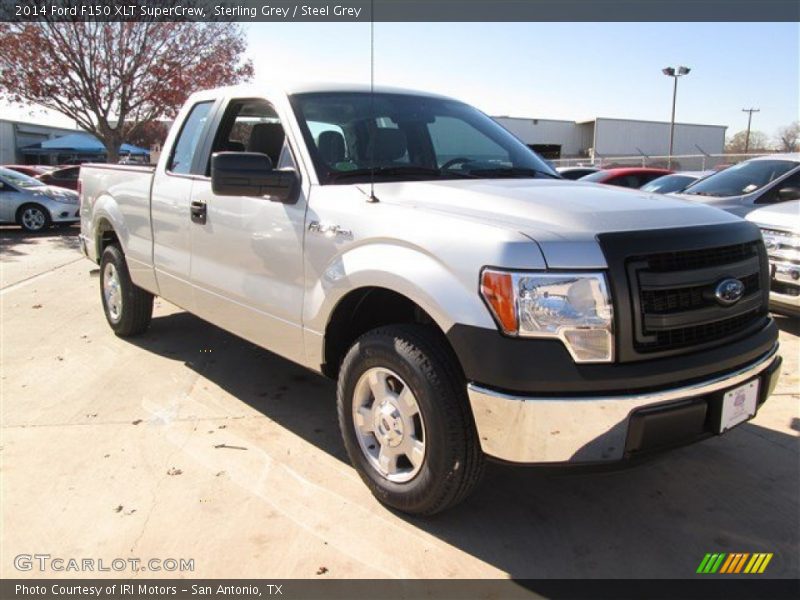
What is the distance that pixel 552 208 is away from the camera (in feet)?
8.76

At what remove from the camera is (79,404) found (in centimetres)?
432

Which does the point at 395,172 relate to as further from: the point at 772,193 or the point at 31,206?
the point at 31,206

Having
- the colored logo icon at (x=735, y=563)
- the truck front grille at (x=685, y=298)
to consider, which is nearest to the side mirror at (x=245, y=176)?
the truck front grille at (x=685, y=298)

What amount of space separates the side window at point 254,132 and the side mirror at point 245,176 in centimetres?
31

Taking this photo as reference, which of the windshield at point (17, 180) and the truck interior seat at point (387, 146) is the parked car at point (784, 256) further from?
the windshield at point (17, 180)

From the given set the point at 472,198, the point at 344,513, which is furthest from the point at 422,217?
the point at 344,513

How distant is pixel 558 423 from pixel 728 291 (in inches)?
36.8

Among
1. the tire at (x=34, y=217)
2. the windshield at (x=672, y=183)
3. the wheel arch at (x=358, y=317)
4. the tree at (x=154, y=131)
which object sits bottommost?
the tire at (x=34, y=217)

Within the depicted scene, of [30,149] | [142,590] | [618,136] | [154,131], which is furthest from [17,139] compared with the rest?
[142,590]

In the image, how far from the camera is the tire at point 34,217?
1491cm

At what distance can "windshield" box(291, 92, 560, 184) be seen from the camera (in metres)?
3.45

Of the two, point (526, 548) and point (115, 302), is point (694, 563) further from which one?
point (115, 302)

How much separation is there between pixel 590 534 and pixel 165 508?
6.47 ft

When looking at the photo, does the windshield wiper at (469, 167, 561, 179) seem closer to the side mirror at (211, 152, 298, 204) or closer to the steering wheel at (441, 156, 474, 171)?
the steering wheel at (441, 156, 474, 171)
